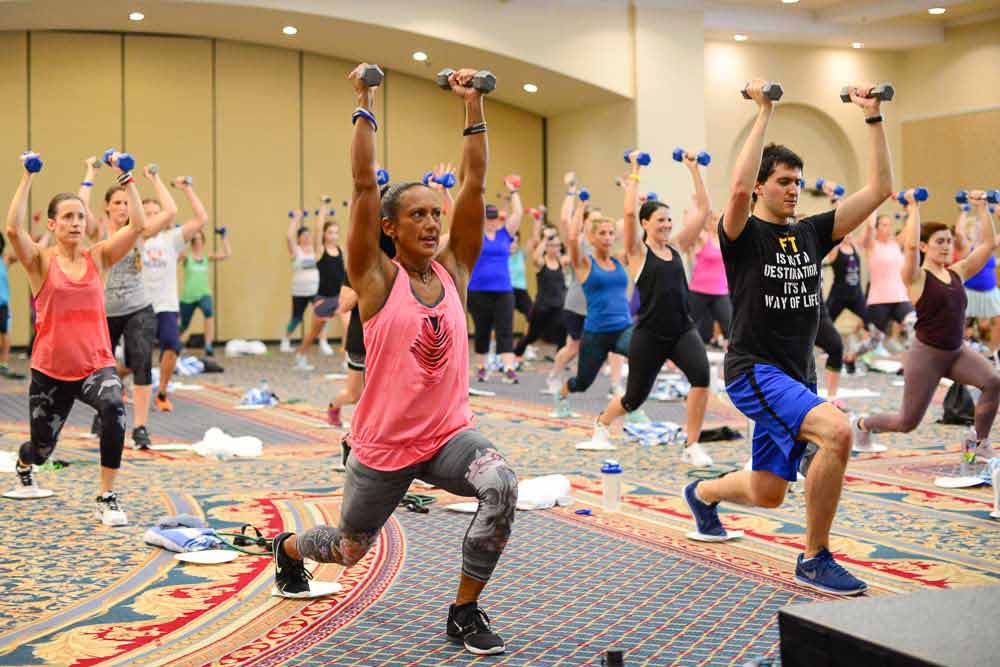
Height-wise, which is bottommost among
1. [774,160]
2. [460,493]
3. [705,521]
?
[705,521]

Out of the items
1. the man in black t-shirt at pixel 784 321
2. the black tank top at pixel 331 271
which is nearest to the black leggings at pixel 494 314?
the black tank top at pixel 331 271

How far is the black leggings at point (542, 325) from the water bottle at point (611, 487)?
7.77 meters

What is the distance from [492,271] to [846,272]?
12.1ft

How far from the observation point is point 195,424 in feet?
31.7

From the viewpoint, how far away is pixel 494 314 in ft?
40.3

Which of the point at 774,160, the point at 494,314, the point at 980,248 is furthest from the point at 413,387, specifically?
the point at 494,314

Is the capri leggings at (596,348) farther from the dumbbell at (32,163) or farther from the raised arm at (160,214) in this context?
the dumbbell at (32,163)

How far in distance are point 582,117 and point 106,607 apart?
1567 cm

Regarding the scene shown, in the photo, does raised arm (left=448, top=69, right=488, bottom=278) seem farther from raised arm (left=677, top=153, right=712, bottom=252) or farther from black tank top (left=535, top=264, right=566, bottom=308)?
black tank top (left=535, top=264, right=566, bottom=308)

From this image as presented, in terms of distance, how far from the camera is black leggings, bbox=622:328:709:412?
7367 millimetres

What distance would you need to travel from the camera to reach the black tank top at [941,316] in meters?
6.82

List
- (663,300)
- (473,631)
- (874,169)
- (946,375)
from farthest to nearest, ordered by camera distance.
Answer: (663,300) → (946,375) → (874,169) → (473,631)

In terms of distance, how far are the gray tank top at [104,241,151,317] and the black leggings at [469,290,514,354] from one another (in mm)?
4223

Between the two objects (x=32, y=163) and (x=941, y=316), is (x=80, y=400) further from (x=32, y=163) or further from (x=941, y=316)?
(x=941, y=316)
